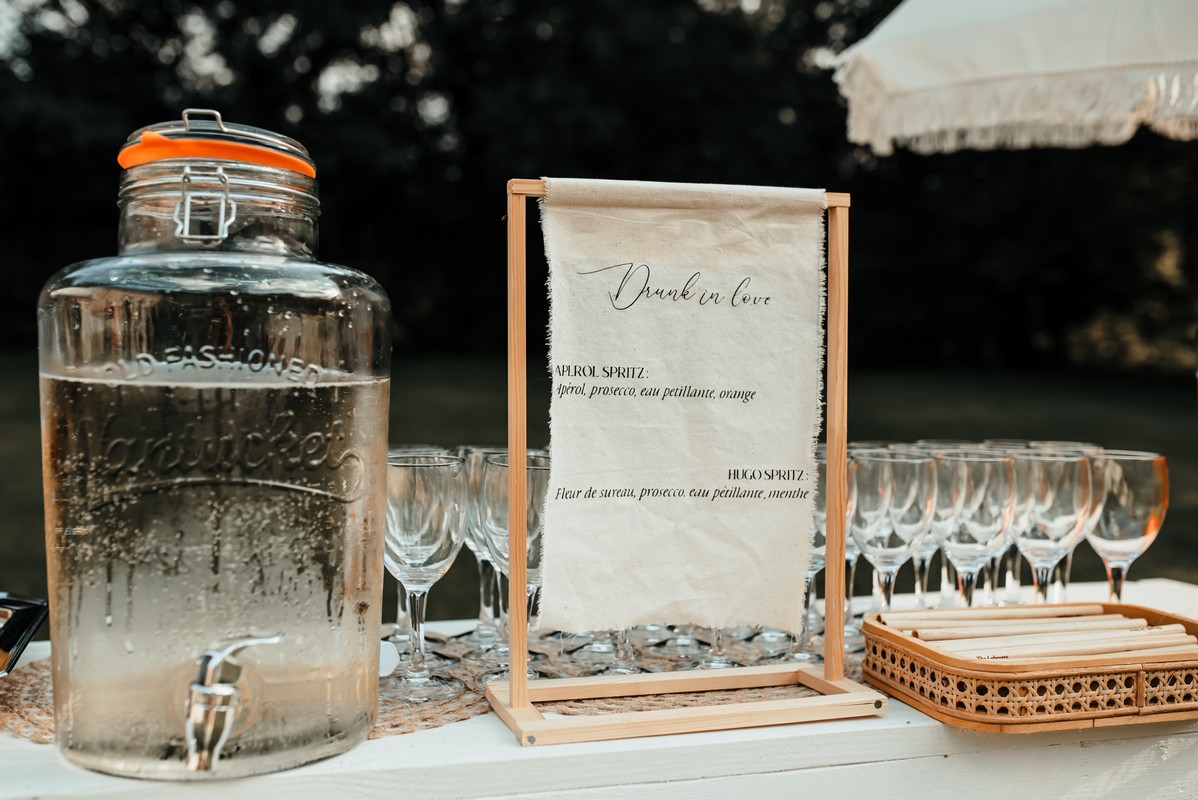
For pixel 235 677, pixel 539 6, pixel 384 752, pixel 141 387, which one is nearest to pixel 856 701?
pixel 384 752

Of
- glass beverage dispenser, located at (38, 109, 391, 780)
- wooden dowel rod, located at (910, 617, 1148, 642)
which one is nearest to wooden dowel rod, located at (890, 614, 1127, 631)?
wooden dowel rod, located at (910, 617, 1148, 642)

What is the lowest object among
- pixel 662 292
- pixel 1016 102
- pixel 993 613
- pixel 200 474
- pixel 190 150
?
pixel 993 613

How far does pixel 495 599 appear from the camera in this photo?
158 centimetres

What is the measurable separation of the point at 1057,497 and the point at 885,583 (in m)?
0.27

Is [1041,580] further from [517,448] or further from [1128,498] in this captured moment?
[517,448]

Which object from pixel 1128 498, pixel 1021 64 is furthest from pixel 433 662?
pixel 1021 64

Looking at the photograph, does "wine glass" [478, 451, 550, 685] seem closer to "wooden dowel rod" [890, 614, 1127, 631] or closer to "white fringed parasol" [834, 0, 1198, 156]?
"wooden dowel rod" [890, 614, 1127, 631]

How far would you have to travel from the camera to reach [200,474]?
3.06ft

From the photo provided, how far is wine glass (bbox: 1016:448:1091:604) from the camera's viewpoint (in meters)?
1.47

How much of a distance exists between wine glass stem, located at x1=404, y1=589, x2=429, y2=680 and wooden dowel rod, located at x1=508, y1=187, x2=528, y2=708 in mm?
194

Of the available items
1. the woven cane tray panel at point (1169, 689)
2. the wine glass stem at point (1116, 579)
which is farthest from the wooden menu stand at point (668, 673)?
the wine glass stem at point (1116, 579)

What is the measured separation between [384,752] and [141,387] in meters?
0.44

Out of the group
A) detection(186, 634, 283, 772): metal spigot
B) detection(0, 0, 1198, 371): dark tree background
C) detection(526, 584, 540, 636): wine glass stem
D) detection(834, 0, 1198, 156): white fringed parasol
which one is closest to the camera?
detection(186, 634, 283, 772): metal spigot

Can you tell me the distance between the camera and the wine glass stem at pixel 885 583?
1.50 m
